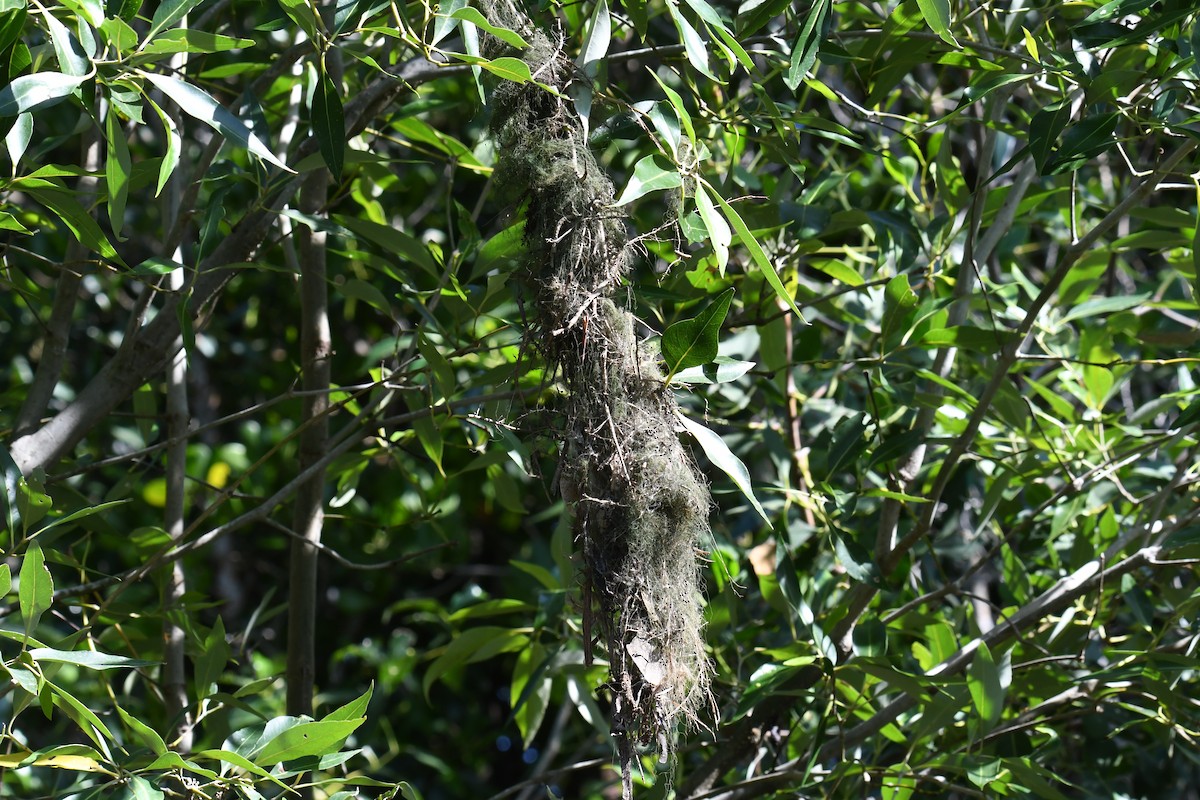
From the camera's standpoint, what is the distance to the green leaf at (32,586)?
2.47 feet

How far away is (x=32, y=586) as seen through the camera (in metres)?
0.76

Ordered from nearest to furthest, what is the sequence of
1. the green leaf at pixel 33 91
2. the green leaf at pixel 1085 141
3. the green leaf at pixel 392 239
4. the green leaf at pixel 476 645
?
1. the green leaf at pixel 33 91
2. the green leaf at pixel 1085 141
3. the green leaf at pixel 392 239
4. the green leaf at pixel 476 645

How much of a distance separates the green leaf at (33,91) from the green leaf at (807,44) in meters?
0.48

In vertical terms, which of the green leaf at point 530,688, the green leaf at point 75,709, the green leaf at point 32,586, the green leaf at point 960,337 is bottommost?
the green leaf at point 530,688

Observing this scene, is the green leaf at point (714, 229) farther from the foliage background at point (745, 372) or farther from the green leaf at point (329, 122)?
the green leaf at point (329, 122)

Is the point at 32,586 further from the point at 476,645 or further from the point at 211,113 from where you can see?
the point at 476,645

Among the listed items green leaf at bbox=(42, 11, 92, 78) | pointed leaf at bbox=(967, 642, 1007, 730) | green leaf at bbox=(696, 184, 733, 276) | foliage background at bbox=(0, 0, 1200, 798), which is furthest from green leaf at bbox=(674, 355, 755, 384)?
green leaf at bbox=(42, 11, 92, 78)

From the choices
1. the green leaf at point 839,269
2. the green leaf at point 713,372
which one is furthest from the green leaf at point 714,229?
the green leaf at point 839,269

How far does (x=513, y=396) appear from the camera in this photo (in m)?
0.83

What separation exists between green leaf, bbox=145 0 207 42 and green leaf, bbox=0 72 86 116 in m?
0.06

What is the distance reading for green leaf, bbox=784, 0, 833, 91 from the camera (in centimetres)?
85

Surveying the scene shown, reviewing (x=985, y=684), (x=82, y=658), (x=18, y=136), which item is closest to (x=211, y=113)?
(x=18, y=136)

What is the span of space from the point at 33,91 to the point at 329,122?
22 centimetres

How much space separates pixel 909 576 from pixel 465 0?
0.87 meters
